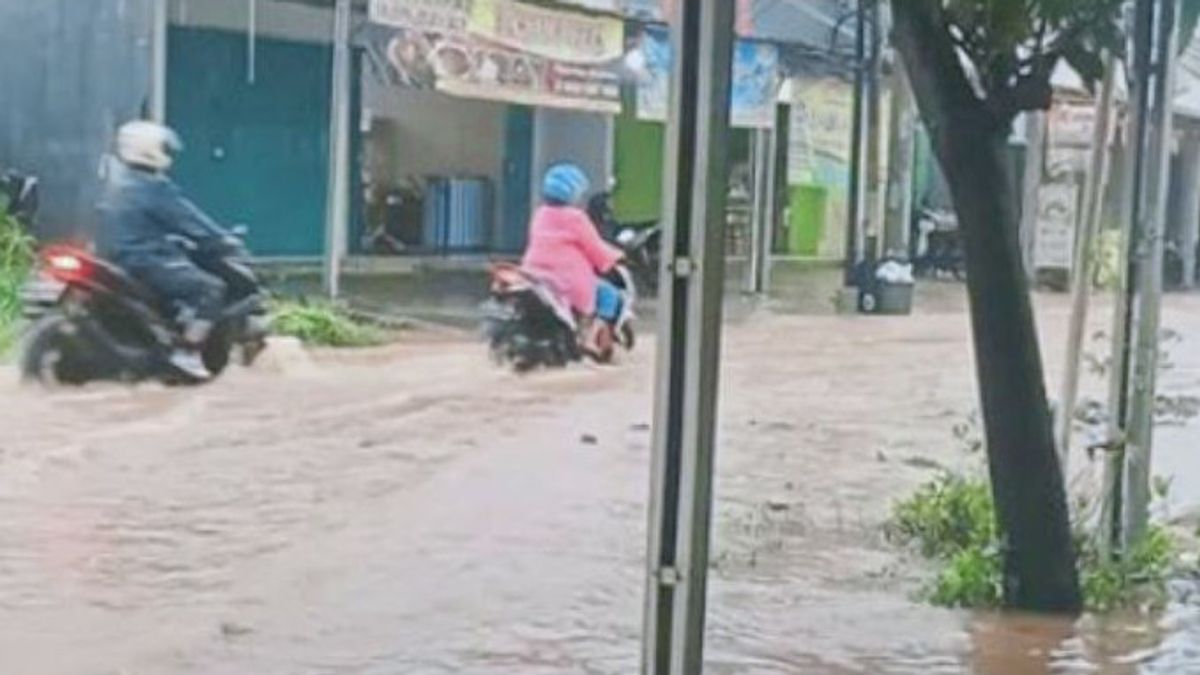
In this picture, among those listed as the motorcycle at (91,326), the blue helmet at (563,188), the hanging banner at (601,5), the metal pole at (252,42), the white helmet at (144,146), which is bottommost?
the motorcycle at (91,326)

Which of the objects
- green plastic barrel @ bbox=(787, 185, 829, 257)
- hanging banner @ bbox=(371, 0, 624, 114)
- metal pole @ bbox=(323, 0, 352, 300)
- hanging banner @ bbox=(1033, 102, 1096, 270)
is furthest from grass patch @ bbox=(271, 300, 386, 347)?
green plastic barrel @ bbox=(787, 185, 829, 257)

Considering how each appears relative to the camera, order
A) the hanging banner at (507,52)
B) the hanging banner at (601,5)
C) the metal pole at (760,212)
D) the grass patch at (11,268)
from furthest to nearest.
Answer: the metal pole at (760,212) → the hanging banner at (601,5) → the hanging banner at (507,52) → the grass patch at (11,268)

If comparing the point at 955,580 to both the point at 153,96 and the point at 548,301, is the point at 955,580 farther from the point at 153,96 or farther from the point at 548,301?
the point at 153,96

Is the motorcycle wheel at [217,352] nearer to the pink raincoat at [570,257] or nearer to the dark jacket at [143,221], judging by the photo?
the dark jacket at [143,221]

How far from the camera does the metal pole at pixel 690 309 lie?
2939mm

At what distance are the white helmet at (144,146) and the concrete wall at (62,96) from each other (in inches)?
2.5

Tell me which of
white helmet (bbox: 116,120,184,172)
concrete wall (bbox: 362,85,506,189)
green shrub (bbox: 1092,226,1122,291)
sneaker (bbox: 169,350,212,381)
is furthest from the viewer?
concrete wall (bbox: 362,85,506,189)

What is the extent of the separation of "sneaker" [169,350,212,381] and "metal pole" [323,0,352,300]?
8.38 ft

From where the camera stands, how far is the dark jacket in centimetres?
868

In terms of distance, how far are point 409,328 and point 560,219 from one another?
1.10 m

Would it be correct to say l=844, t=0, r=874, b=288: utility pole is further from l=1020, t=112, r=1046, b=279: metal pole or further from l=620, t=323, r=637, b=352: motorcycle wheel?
l=1020, t=112, r=1046, b=279: metal pole

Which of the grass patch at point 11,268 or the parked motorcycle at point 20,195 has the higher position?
the parked motorcycle at point 20,195

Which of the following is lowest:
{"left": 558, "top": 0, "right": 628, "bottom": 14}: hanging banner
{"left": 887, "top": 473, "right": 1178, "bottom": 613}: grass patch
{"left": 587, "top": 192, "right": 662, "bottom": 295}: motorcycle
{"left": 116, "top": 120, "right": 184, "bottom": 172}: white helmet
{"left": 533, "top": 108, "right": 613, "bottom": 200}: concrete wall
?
{"left": 887, "top": 473, "right": 1178, "bottom": 613}: grass patch

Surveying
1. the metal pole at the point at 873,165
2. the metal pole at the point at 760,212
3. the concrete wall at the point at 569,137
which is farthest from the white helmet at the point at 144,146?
the metal pole at the point at 873,165
